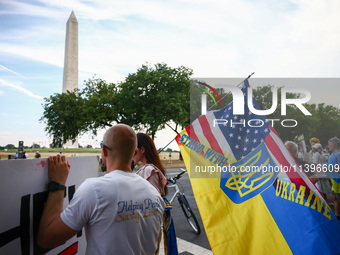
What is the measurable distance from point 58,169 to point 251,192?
240 centimetres

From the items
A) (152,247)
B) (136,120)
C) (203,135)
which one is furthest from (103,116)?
(152,247)

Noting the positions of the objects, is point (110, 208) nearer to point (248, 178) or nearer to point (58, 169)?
point (58, 169)

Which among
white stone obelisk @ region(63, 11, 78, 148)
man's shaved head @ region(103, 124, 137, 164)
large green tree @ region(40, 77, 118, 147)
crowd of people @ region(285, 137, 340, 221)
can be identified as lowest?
crowd of people @ region(285, 137, 340, 221)

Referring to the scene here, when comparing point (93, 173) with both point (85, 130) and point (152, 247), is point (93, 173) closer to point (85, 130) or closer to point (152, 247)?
point (152, 247)

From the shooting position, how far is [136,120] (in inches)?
1198

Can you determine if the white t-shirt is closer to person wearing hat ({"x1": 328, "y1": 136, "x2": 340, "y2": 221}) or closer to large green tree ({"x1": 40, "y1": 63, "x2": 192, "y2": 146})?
person wearing hat ({"x1": 328, "y1": 136, "x2": 340, "y2": 221})

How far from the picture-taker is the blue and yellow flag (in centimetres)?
307

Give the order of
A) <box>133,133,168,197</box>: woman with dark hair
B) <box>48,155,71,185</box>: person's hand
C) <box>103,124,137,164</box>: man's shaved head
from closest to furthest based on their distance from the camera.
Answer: <box>48,155,71,185</box>: person's hand, <box>103,124,137,164</box>: man's shaved head, <box>133,133,168,197</box>: woman with dark hair

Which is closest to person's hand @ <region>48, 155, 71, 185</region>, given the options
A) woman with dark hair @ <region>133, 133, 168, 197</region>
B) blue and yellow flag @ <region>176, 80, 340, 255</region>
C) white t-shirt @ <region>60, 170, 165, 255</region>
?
white t-shirt @ <region>60, 170, 165, 255</region>

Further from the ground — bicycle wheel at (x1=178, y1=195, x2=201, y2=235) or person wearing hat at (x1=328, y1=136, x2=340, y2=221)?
person wearing hat at (x1=328, y1=136, x2=340, y2=221)

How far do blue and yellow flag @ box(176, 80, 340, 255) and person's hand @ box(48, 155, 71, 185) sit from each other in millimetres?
2073

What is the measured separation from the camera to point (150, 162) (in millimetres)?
3549

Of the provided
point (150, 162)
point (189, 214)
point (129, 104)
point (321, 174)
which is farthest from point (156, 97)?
point (150, 162)

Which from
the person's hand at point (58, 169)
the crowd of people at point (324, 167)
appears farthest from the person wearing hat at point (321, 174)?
the person's hand at point (58, 169)
